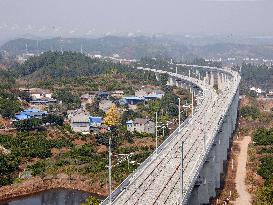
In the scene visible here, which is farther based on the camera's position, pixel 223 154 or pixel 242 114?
pixel 242 114

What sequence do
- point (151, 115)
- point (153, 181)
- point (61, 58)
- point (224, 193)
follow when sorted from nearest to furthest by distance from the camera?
point (153, 181) < point (224, 193) < point (151, 115) < point (61, 58)

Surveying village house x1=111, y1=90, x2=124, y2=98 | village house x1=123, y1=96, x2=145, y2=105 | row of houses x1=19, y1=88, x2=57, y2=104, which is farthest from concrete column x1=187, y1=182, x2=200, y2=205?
village house x1=111, y1=90, x2=124, y2=98

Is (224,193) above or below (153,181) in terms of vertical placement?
below

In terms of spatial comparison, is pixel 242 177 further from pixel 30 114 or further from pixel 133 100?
pixel 133 100

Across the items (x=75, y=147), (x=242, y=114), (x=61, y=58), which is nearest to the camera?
(x=75, y=147)

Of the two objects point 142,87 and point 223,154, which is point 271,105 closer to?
point 142,87

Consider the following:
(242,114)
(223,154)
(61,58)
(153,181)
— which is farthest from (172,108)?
(61,58)
